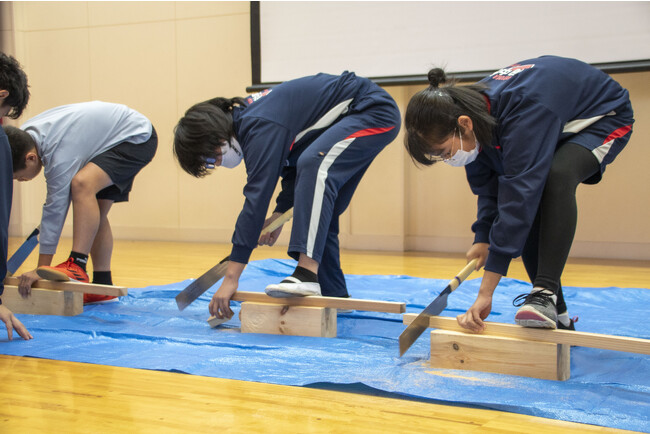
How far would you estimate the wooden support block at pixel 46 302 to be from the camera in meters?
2.37

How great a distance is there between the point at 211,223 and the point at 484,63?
2532 millimetres

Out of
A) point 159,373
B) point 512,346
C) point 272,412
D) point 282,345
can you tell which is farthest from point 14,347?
point 512,346

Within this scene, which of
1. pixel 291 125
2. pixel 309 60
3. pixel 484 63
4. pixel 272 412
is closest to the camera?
pixel 272 412

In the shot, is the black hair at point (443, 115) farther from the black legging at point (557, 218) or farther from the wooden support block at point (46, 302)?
the wooden support block at point (46, 302)

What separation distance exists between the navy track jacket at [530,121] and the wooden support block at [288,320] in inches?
23.3

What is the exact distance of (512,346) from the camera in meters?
1.54

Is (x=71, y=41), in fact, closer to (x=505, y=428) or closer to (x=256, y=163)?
(x=256, y=163)

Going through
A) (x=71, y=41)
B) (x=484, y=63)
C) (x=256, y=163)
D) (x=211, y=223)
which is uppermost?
(x=71, y=41)

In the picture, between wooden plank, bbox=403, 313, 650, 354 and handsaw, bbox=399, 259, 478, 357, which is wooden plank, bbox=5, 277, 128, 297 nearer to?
handsaw, bbox=399, 259, 478, 357

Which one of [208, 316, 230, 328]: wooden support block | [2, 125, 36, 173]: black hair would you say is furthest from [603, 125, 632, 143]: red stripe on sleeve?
[2, 125, 36, 173]: black hair

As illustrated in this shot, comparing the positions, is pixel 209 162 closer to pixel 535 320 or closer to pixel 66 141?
pixel 66 141

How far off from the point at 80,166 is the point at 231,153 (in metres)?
0.76

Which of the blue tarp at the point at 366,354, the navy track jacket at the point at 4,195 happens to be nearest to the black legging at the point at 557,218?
the blue tarp at the point at 366,354

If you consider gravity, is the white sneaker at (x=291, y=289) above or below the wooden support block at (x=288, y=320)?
above
